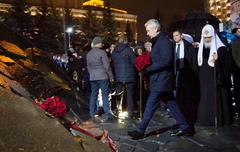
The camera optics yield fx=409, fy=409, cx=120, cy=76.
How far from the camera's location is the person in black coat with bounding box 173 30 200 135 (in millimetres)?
9180

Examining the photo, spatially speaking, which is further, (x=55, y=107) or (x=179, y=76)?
(x=179, y=76)

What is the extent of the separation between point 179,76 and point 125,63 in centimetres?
161

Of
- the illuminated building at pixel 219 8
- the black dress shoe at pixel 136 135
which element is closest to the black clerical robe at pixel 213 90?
the black dress shoe at pixel 136 135

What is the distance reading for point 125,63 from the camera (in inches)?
411

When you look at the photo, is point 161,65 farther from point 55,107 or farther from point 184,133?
point 55,107

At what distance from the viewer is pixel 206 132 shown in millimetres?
8438

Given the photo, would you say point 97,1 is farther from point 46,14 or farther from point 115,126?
point 115,126

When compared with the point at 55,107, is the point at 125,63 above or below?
above

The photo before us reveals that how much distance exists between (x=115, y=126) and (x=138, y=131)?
149 cm

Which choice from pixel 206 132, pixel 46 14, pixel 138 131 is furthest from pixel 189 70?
pixel 46 14

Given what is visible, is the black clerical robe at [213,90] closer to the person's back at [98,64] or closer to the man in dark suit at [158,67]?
the man in dark suit at [158,67]

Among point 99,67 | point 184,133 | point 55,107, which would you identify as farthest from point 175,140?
point 99,67

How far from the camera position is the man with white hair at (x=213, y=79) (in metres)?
8.70

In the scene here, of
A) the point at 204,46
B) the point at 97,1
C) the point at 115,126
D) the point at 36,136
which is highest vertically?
the point at 97,1
